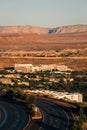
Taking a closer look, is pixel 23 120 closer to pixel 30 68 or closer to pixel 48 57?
pixel 30 68

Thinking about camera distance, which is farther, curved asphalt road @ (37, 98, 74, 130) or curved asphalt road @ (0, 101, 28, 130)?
curved asphalt road @ (0, 101, 28, 130)

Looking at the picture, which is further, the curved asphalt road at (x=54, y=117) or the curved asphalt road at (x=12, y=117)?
the curved asphalt road at (x=12, y=117)

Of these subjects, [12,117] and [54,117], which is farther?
[12,117]

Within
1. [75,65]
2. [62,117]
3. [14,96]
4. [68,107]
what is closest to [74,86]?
[14,96]
